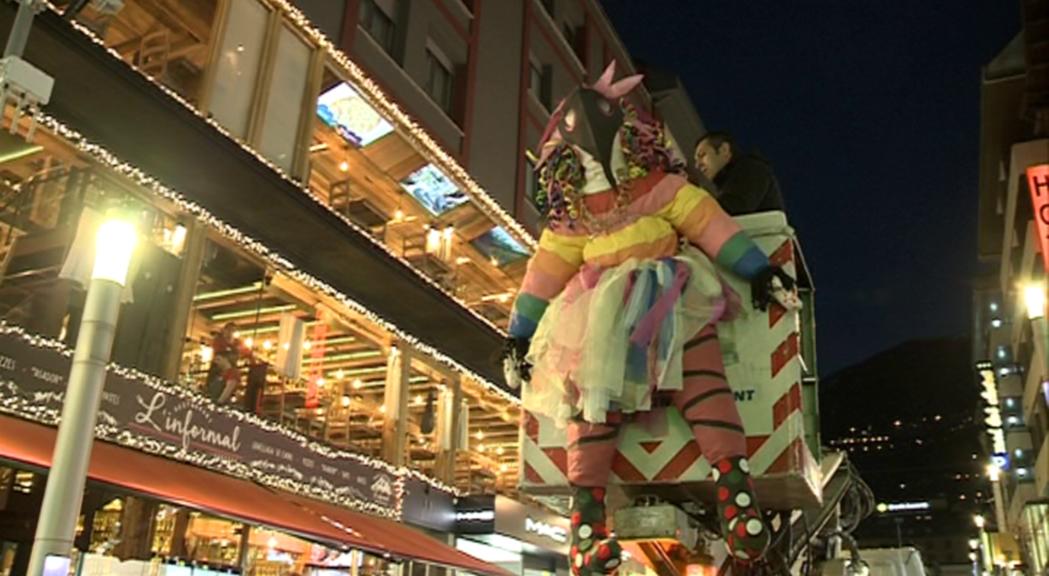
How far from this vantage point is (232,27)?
36.9ft

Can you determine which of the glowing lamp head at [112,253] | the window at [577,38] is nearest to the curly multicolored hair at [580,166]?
the glowing lamp head at [112,253]

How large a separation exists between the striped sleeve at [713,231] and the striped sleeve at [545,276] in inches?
18.3

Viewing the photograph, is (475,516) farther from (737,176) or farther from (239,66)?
(737,176)

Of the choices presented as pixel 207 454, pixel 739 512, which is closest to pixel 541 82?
pixel 207 454

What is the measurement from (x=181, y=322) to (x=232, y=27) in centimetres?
384

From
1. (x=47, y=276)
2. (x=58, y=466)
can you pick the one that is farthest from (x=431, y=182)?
(x=58, y=466)

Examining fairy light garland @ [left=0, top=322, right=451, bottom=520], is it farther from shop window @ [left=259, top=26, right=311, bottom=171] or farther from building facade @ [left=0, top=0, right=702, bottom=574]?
shop window @ [left=259, top=26, right=311, bottom=171]

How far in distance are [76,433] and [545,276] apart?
2633mm

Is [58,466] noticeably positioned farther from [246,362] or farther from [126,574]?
[246,362]

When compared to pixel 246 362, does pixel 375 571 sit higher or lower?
lower

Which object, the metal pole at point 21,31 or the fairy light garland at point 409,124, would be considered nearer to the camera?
the metal pole at point 21,31

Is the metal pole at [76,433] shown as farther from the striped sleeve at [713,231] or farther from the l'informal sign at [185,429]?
the l'informal sign at [185,429]

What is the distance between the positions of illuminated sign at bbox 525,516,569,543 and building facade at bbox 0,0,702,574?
1847 mm

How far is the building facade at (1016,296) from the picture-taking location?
1995 centimetres
